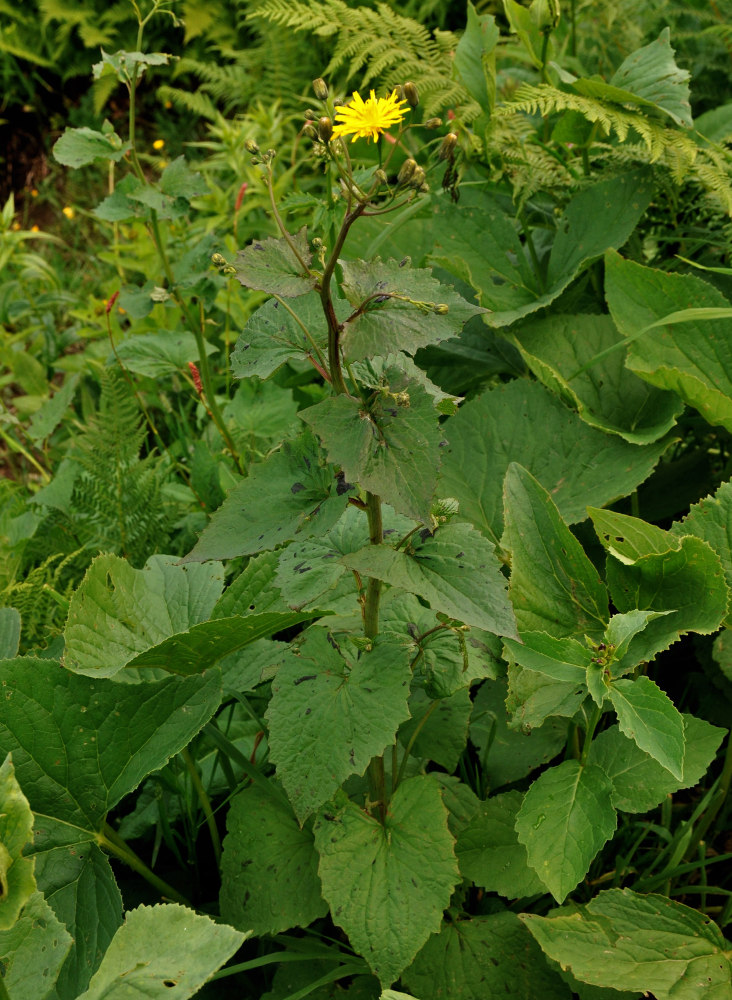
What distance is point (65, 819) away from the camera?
112cm

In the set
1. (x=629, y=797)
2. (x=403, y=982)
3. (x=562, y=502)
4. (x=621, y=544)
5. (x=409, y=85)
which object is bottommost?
(x=403, y=982)

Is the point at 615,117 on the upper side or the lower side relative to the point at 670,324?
upper

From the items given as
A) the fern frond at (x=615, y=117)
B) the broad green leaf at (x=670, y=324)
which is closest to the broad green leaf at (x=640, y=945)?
the broad green leaf at (x=670, y=324)

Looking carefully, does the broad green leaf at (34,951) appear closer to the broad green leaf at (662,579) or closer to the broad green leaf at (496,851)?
the broad green leaf at (496,851)

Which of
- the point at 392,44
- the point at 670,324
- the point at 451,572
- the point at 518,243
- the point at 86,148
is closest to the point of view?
the point at 451,572

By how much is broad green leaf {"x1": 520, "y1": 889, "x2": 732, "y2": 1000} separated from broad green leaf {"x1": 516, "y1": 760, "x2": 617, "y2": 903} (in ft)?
0.28

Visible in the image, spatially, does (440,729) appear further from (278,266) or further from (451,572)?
(278,266)

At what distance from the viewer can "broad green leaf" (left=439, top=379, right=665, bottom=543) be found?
1495 mm

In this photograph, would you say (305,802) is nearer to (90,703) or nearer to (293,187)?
(90,703)

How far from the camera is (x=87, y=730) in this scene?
113cm

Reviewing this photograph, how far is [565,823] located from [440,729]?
0.25 m

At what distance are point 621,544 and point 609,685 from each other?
0.80 ft

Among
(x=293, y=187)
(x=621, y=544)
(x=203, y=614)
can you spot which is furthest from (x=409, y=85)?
(x=293, y=187)

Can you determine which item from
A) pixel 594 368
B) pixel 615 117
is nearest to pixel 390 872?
pixel 594 368
